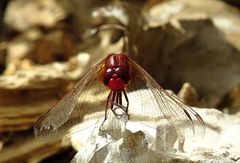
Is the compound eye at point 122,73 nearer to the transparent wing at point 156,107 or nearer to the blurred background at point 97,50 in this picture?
the transparent wing at point 156,107

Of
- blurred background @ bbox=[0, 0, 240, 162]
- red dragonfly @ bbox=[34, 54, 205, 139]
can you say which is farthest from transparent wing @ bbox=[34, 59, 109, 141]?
blurred background @ bbox=[0, 0, 240, 162]

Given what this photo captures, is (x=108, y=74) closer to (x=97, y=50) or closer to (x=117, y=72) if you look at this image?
(x=117, y=72)

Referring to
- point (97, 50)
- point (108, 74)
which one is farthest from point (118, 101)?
point (97, 50)

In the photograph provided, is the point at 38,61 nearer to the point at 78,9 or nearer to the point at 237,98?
the point at 78,9

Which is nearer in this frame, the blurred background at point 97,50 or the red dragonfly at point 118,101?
the red dragonfly at point 118,101

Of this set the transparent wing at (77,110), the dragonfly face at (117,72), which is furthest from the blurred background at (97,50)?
the dragonfly face at (117,72)

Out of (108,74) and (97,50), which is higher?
(97,50)

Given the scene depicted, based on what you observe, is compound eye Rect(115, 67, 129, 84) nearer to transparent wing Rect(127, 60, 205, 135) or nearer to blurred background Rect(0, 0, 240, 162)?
transparent wing Rect(127, 60, 205, 135)
